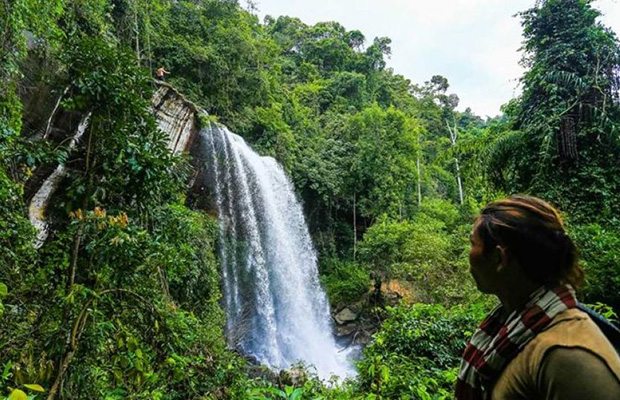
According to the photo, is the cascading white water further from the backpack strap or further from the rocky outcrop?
the backpack strap

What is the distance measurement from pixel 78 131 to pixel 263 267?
25.6 feet

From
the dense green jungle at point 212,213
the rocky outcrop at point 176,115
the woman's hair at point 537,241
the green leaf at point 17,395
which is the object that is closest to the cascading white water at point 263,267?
the rocky outcrop at point 176,115

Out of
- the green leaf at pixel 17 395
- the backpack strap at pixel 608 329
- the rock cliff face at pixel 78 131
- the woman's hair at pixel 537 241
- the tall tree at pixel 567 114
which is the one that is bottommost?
the rock cliff face at pixel 78 131

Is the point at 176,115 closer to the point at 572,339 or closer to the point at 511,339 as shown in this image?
the point at 511,339

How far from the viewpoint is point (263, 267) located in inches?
493

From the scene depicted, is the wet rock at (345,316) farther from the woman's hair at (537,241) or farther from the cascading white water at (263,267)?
the woman's hair at (537,241)

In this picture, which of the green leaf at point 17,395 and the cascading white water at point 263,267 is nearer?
the green leaf at point 17,395

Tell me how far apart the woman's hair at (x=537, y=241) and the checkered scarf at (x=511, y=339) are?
39 mm

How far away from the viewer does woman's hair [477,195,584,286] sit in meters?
0.90

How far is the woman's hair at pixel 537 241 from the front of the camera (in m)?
0.90

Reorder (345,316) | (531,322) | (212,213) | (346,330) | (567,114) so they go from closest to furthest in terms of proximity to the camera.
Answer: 1. (531,322)
2. (567,114)
3. (212,213)
4. (346,330)
5. (345,316)

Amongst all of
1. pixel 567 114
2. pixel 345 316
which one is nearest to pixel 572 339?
pixel 567 114

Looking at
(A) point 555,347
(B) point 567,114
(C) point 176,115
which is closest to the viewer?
(A) point 555,347

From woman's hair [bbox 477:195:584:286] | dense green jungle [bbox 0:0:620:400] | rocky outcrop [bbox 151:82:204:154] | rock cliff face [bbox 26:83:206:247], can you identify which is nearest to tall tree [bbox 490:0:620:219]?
dense green jungle [bbox 0:0:620:400]
